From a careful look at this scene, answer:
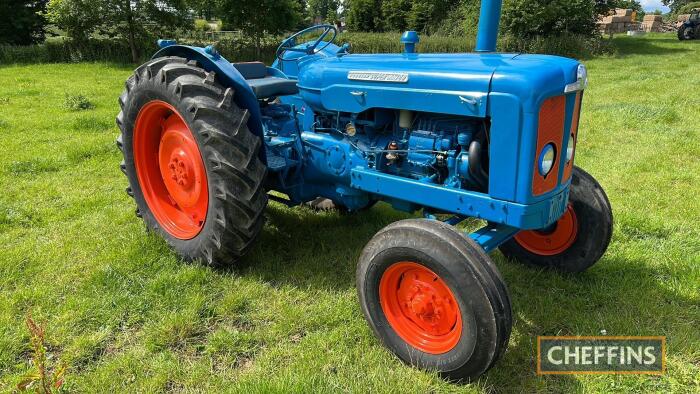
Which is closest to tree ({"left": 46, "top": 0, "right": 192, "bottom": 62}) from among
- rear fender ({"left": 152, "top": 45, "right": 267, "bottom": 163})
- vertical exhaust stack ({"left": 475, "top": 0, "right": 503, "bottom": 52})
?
rear fender ({"left": 152, "top": 45, "right": 267, "bottom": 163})

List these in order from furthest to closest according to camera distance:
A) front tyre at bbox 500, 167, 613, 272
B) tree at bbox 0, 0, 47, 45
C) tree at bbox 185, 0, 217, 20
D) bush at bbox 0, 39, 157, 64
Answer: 1. tree at bbox 0, 0, 47, 45
2. tree at bbox 185, 0, 217, 20
3. bush at bbox 0, 39, 157, 64
4. front tyre at bbox 500, 167, 613, 272

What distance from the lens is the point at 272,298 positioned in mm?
3113

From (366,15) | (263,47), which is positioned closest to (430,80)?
(263,47)

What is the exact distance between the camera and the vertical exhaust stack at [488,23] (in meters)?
2.91

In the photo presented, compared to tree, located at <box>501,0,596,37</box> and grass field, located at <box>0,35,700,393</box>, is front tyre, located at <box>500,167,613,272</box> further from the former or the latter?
tree, located at <box>501,0,596,37</box>

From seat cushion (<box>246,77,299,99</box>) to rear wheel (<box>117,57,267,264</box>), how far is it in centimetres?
45

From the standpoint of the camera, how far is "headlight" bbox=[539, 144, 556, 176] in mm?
2462

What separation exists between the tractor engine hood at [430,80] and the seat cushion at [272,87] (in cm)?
33

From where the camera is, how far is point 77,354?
2570mm

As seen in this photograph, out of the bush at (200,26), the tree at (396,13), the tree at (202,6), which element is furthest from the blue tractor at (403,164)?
the tree at (396,13)

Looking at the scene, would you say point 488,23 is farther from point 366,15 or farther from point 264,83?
point 366,15

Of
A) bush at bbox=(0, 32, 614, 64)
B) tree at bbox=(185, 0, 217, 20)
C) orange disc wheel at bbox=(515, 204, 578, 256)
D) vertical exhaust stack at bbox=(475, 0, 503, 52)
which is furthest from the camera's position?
tree at bbox=(185, 0, 217, 20)

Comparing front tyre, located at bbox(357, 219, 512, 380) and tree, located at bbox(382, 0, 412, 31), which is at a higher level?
tree, located at bbox(382, 0, 412, 31)

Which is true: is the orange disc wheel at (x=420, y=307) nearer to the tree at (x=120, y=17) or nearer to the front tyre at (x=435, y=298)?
the front tyre at (x=435, y=298)
